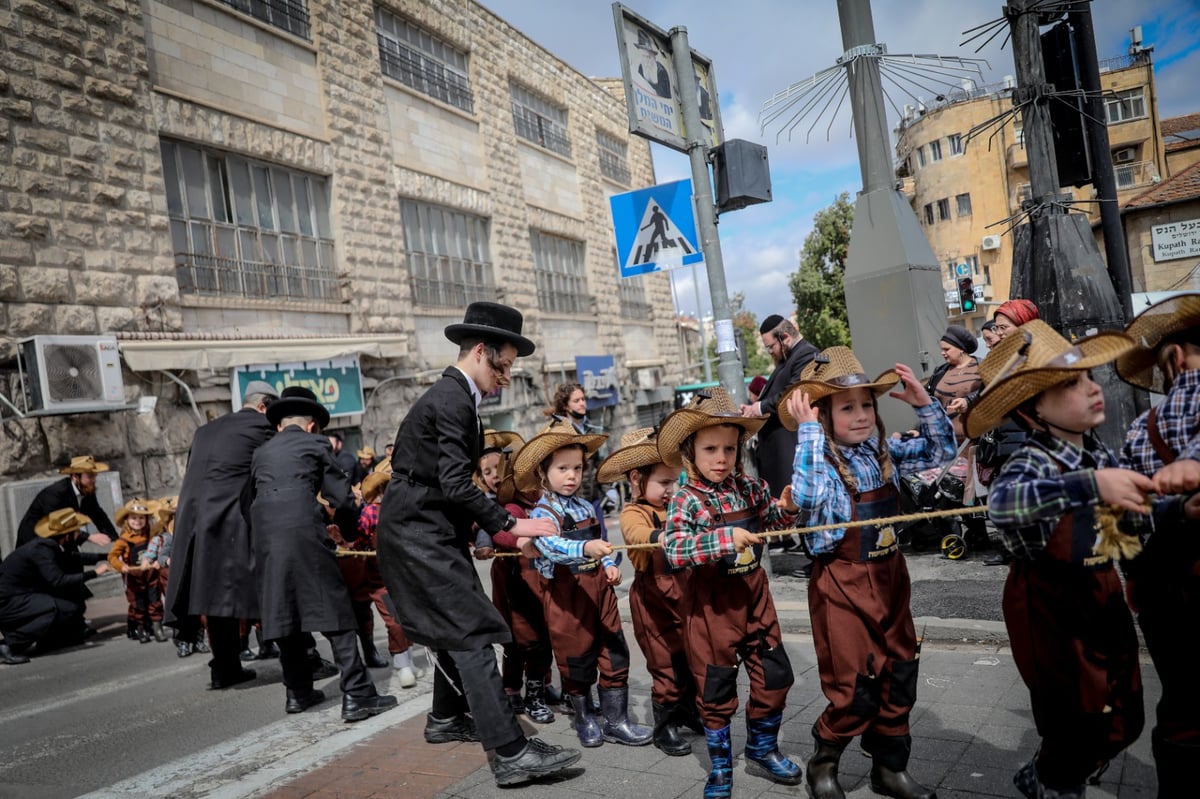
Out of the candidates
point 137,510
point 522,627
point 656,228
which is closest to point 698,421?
point 522,627

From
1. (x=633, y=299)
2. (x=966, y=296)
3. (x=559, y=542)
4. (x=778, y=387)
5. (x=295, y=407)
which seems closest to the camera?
(x=559, y=542)

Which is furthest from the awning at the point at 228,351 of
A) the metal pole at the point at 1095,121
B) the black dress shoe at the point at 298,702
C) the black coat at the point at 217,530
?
the metal pole at the point at 1095,121

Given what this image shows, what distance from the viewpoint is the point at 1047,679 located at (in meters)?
2.65

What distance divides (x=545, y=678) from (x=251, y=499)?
2.52 metres

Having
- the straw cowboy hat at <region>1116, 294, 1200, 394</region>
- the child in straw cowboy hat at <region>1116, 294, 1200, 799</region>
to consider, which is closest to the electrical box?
the straw cowboy hat at <region>1116, 294, 1200, 394</region>

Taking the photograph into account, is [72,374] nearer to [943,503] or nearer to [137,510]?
[137,510]

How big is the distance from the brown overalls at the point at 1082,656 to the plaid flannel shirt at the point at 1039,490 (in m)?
0.06

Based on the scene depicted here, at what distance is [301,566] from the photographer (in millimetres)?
5273

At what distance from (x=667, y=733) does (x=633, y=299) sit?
72.8 feet

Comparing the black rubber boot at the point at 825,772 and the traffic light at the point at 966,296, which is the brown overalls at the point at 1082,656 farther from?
the traffic light at the point at 966,296

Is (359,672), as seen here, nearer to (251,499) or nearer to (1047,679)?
(251,499)

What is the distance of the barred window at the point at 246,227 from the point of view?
38.4 feet

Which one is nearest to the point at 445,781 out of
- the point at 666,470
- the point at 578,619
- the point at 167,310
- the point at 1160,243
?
the point at 578,619

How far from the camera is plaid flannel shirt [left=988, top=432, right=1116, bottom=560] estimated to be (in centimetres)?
244
